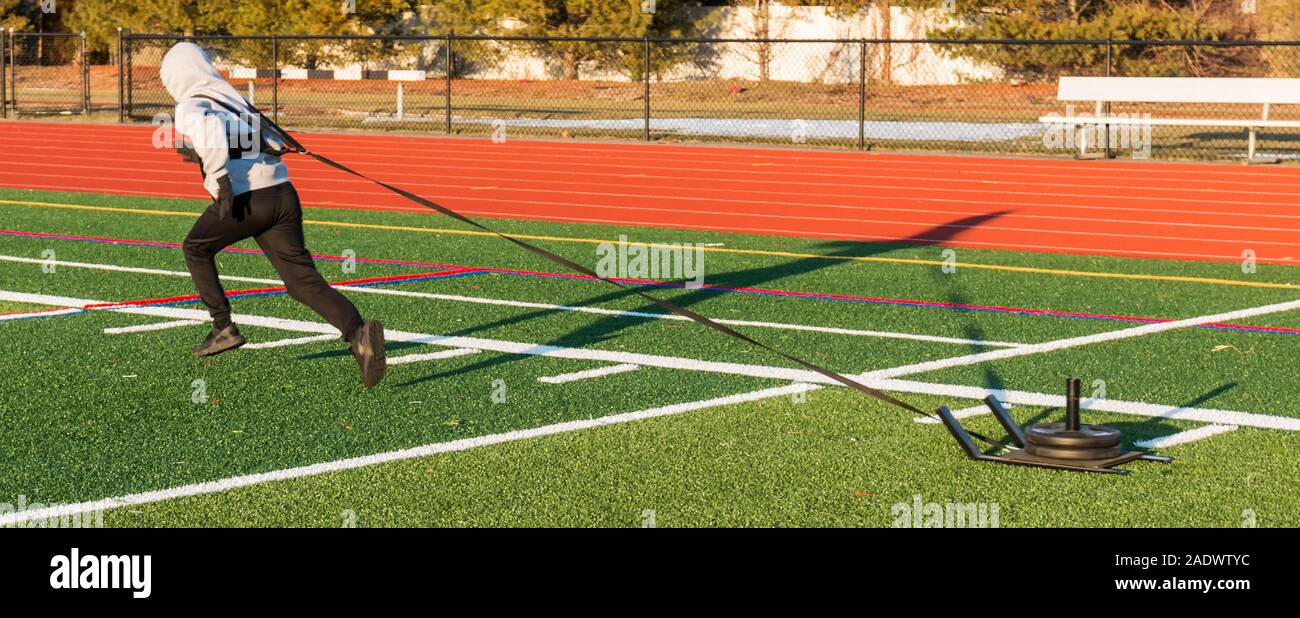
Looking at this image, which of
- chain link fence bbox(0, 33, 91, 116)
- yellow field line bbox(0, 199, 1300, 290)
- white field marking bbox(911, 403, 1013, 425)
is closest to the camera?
white field marking bbox(911, 403, 1013, 425)

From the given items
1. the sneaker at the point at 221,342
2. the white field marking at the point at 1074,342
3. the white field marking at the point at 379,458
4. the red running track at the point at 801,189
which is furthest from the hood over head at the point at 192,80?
the red running track at the point at 801,189

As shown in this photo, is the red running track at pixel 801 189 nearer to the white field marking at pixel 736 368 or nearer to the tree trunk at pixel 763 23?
the white field marking at pixel 736 368

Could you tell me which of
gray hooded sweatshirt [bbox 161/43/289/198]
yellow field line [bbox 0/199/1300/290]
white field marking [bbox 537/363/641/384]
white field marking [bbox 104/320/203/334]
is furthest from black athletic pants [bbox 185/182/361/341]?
yellow field line [bbox 0/199/1300/290]

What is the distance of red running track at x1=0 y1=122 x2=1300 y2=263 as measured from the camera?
16.9 m

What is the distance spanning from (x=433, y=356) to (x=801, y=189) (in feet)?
37.4

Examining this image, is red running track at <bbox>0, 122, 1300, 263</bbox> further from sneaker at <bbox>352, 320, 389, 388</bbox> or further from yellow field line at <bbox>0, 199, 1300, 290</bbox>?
sneaker at <bbox>352, 320, 389, 388</bbox>

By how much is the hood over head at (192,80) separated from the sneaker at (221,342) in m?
1.32

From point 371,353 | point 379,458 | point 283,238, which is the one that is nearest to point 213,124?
point 283,238

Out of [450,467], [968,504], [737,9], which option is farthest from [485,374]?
[737,9]

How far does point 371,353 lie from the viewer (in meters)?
8.20

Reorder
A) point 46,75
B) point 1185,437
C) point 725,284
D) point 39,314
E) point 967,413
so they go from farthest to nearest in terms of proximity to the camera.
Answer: point 46,75, point 725,284, point 39,314, point 967,413, point 1185,437

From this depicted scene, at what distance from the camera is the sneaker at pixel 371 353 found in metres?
8.19

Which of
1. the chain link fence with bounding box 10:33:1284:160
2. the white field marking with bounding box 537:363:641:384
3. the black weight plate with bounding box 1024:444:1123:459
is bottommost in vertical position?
the black weight plate with bounding box 1024:444:1123:459

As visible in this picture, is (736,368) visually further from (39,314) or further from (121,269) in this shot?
(121,269)
